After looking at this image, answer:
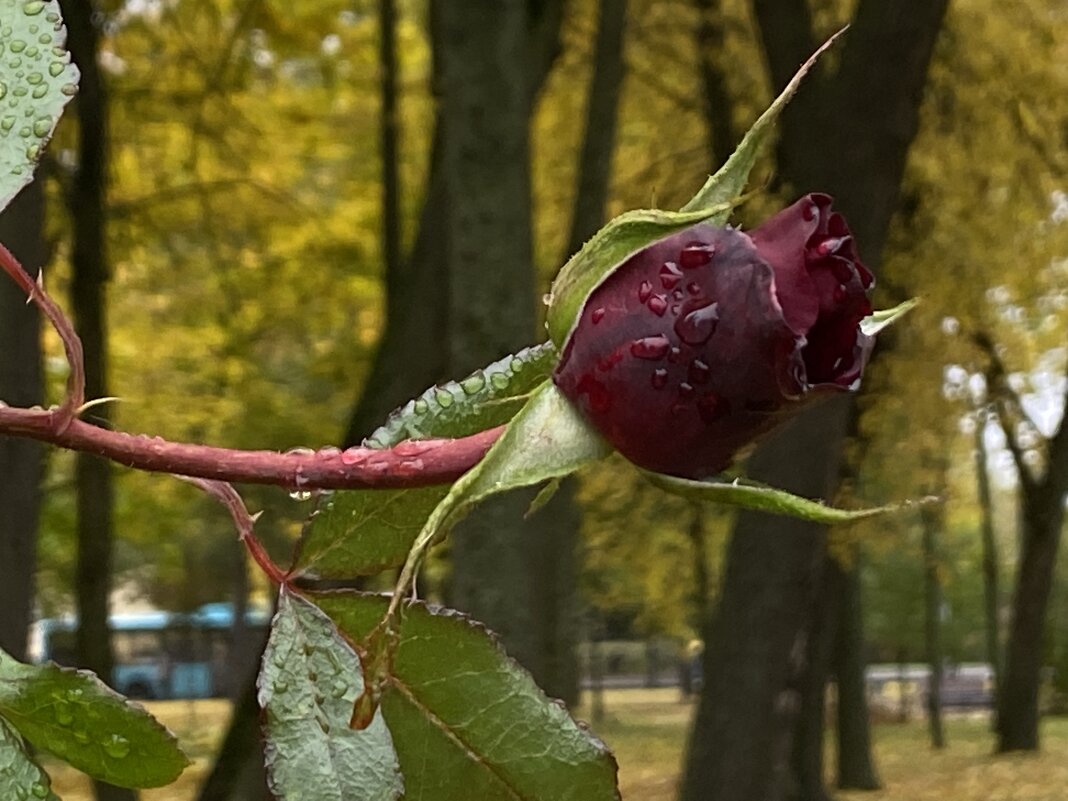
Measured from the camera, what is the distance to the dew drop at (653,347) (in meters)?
0.39

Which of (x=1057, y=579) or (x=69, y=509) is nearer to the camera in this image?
(x=69, y=509)

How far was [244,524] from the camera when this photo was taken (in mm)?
524

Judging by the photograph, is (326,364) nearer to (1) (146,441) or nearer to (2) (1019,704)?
(2) (1019,704)

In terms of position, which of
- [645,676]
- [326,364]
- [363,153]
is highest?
[363,153]

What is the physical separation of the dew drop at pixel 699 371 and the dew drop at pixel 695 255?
0.03 meters

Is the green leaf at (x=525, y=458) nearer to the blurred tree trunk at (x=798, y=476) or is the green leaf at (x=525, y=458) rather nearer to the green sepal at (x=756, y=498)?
the green sepal at (x=756, y=498)

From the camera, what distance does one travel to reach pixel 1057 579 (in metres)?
26.6

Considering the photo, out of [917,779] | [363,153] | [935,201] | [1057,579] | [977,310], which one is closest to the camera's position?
[935,201]

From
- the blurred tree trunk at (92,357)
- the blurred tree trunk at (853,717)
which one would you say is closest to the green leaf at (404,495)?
the blurred tree trunk at (92,357)

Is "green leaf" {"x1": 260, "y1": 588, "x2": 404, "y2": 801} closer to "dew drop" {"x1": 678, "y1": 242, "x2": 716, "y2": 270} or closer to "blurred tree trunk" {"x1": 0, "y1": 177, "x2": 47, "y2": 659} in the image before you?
"dew drop" {"x1": 678, "y1": 242, "x2": 716, "y2": 270}

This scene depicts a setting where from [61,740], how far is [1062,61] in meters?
9.54

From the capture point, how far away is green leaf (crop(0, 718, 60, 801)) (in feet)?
1.69

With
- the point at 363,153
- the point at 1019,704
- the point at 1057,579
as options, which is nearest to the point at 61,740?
the point at 363,153

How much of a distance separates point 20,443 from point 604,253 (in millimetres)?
2069
